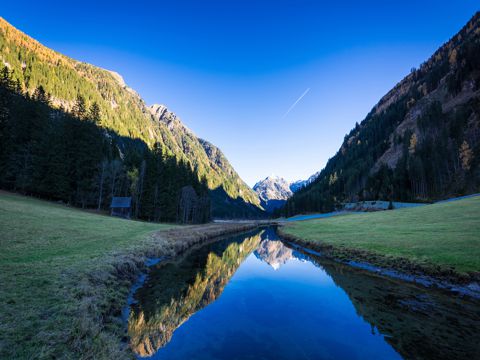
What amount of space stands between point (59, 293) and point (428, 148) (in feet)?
475

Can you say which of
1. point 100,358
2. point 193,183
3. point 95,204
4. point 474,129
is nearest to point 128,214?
point 95,204

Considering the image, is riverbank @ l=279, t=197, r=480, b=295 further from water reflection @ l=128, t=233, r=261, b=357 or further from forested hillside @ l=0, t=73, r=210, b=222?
forested hillside @ l=0, t=73, r=210, b=222

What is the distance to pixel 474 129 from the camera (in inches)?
3819

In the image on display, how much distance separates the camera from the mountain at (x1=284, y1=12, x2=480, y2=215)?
90375 mm

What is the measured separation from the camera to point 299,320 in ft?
39.9

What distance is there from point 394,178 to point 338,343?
124341 mm

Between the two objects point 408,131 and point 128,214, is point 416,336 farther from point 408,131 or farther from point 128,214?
point 408,131

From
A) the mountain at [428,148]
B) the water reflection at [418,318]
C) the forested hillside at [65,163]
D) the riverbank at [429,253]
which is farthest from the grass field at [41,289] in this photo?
the mountain at [428,148]

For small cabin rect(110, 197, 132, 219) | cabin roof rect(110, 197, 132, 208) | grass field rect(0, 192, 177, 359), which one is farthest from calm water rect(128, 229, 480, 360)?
small cabin rect(110, 197, 132, 219)

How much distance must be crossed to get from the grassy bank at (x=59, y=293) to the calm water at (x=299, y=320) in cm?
174

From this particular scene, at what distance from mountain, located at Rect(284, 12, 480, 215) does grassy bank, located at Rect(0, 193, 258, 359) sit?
108617 mm

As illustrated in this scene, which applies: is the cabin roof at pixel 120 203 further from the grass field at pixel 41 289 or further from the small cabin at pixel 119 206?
the grass field at pixel 41 289

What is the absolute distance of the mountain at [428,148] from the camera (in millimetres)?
90375

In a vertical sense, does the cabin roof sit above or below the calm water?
above
